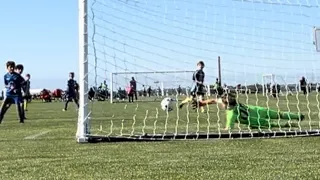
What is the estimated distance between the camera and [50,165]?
6523mm

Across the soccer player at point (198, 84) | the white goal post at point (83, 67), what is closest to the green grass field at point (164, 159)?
the white goal post at point (83, 67)

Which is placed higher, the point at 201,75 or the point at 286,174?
the point at 201,75

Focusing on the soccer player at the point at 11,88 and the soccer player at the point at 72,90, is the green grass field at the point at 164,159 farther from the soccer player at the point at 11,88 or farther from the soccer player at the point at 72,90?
the soccer player at the point at 72,90

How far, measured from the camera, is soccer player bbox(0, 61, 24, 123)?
14.9 m

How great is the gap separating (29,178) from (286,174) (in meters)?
2.39

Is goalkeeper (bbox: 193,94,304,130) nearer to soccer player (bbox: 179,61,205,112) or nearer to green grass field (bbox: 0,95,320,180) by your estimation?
soccer player (bbox: 179,61,205,112)

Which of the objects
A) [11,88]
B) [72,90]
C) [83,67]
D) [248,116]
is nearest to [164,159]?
[83,67]

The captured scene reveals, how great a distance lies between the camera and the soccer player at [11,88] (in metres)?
14.9

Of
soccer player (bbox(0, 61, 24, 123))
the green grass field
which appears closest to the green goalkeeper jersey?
the green grass field

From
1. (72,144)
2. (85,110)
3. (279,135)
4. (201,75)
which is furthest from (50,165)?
(201,75)

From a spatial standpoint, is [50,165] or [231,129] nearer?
[50,165]

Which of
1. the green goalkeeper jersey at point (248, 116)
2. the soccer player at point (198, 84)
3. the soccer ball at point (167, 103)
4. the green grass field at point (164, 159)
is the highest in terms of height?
the soccer player at point (198, 84)

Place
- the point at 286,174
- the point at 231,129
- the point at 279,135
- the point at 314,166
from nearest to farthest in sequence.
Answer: the point at 286,174 < the point at 314,166 < the point at 279,135 < the point at 231,129

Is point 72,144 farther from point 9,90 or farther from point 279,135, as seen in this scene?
point 9,90
